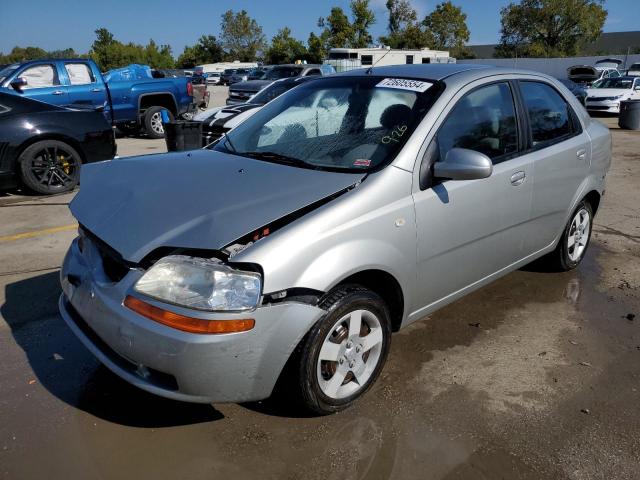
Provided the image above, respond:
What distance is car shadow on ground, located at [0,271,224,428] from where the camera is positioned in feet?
8.93

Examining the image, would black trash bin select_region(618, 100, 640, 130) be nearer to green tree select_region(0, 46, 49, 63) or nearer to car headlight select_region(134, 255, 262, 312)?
car headlight select_region(134, 255, 262, 312)

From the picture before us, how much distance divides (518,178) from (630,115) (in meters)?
14.8

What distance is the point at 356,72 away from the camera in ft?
12.1

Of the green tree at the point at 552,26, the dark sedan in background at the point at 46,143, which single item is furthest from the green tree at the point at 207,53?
the dark sedan in background at the point at 46,143

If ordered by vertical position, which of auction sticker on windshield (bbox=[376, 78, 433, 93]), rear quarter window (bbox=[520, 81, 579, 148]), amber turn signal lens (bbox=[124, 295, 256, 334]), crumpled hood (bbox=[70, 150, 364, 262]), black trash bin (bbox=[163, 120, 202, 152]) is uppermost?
auction sticker on windshield (bbox=[376, 78, 433, 93])

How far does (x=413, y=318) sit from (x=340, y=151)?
103 centimetres

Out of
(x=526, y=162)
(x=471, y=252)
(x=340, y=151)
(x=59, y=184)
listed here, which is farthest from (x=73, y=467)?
(x=59, y=184)

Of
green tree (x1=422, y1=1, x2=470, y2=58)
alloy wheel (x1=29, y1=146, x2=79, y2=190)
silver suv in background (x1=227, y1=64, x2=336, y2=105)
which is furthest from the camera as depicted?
green tree (x1=422, y1=1, x2=470, y2=58)

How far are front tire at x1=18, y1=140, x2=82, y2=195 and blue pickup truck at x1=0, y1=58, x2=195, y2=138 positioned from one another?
10.7ft

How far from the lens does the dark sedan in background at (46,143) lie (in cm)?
680

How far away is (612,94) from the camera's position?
19.0 meters

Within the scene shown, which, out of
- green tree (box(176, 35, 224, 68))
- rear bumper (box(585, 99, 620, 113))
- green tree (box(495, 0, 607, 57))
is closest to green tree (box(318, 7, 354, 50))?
green tree (box(495, 0, 607, 57))

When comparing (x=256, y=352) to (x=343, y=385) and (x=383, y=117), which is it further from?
(x=383, y=117)

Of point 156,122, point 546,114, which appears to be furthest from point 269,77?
point 546,114
